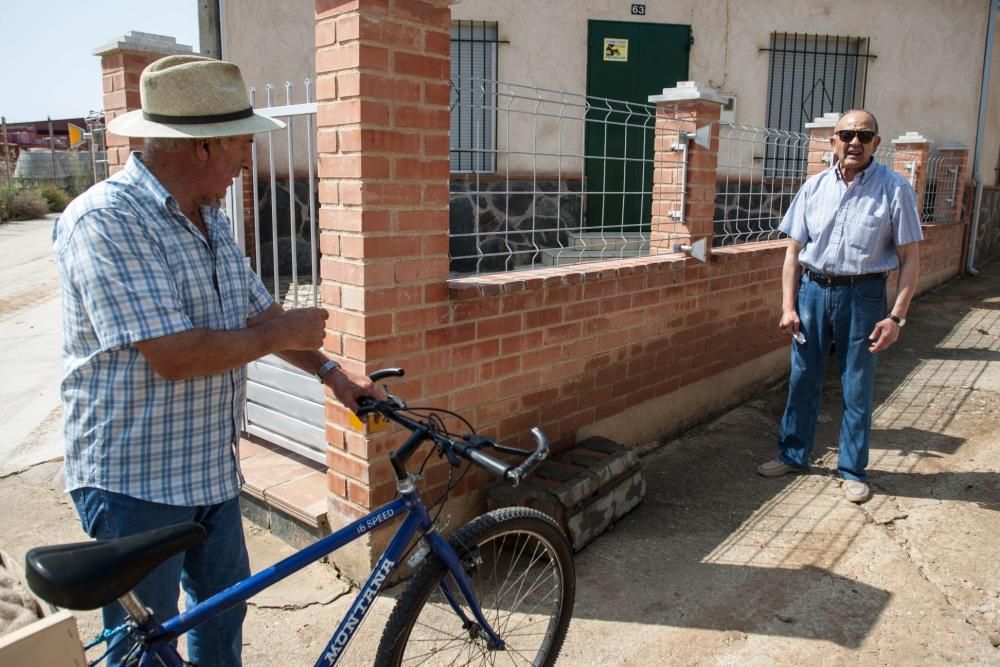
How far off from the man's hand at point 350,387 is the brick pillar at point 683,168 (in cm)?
306

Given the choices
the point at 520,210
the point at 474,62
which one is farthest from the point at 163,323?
the point at 474,62

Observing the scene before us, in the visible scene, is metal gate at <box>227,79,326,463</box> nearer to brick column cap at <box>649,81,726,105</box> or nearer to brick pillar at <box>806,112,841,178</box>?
brick column cap at <box>649,81,726,105</box>

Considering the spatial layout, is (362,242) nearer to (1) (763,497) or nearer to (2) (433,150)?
(2) (433,150)

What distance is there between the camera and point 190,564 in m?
2.07

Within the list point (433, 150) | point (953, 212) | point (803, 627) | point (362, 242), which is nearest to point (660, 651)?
point (803, 627)

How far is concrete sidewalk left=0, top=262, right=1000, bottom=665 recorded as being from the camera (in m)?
2.86

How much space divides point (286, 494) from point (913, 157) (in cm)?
840

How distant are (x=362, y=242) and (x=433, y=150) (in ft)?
1.66

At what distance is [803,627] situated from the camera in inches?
116

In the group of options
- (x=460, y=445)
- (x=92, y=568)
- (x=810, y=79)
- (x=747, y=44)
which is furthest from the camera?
(x=810, y=79)

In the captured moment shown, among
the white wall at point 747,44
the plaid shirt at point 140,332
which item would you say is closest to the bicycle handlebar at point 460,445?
the plaid shirt at point 140,332

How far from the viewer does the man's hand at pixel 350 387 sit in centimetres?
214

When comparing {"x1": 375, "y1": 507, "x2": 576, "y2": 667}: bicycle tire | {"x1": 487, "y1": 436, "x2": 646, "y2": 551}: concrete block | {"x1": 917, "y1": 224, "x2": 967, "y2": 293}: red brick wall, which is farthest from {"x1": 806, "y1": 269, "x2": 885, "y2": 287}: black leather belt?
{"x1": 917, "y1": 224, "x2": 967, "y2": 293}: red brick wall

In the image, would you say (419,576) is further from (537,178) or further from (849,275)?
(537,178)
